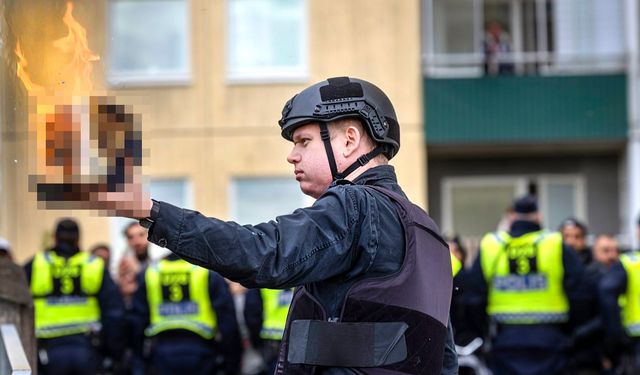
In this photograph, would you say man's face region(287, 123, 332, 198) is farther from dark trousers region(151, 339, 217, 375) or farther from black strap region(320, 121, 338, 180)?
dark trousers region(151, 339, 217, 375)

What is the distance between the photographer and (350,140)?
13.0 ft

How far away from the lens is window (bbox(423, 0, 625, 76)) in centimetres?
2006

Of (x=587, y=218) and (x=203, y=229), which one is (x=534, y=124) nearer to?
(x=587, y=218)

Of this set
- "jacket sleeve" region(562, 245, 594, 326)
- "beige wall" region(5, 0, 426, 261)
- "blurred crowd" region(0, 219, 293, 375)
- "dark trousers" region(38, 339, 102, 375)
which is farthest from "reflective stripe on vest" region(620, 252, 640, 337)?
"beige wall" region(5, 0, 426, 261)

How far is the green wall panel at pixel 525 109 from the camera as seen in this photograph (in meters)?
19.2

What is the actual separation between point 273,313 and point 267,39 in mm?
9875

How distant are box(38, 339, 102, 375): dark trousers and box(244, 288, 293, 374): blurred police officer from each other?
141 centimetres

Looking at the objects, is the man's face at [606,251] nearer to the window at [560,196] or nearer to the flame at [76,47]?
the window at [560,196]

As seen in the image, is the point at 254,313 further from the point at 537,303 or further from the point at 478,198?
the point at 478,198

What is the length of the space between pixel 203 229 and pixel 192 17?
16.2 metres

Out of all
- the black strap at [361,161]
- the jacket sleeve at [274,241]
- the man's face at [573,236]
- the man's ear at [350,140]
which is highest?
the man's ear at [350,140]

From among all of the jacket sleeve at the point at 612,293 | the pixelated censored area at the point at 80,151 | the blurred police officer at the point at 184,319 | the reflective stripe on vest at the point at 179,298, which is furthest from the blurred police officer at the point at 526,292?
the pixelated censored area at the point at 80,151

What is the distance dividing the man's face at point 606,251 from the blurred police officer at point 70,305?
4.72 meters

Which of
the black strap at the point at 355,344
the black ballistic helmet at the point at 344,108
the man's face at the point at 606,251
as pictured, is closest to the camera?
the black strap at the point at 355,344
